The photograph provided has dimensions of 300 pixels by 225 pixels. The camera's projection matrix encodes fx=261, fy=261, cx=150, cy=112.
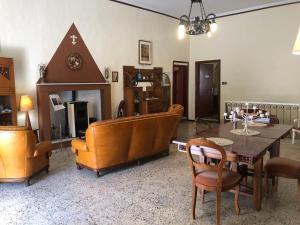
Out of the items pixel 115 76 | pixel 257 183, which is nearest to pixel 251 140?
pixel 257 183

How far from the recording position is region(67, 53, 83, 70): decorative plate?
608 centimetres

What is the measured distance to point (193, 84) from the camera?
966cm

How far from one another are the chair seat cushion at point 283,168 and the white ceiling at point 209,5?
5.46 metres

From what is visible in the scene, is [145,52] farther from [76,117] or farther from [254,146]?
[254,146]

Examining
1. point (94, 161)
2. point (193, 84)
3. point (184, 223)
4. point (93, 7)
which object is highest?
point (93, 7)

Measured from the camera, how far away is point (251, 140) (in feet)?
10.1

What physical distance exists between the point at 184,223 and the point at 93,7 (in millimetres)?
5566

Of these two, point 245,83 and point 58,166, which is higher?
point 245,83

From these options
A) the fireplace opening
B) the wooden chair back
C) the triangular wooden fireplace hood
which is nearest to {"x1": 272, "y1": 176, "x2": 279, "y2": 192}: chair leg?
the wooden chair back

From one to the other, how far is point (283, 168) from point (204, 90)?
6718 mm

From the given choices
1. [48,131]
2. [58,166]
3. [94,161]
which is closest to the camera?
[94,161]

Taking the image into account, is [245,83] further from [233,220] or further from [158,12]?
[233,220]

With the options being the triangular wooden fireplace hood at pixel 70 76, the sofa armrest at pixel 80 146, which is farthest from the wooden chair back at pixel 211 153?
the triangular wooden fireplace hood at pixel 70 76

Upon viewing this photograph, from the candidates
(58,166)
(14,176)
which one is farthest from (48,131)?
(14,176)
